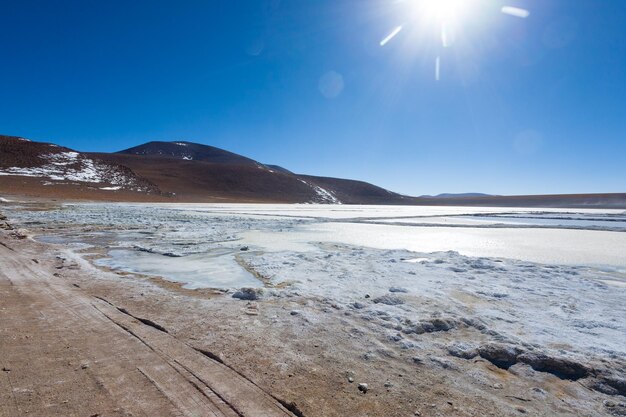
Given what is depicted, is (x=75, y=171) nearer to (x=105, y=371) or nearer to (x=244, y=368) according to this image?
(x=105, y=371)

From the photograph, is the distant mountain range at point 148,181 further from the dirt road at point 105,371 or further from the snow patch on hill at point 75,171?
the dirt road at point 105,371

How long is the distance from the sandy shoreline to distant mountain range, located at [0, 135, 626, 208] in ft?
182

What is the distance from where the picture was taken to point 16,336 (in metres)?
3.48

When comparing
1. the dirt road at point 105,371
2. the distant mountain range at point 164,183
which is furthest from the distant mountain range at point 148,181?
the dirt road at point 105,371

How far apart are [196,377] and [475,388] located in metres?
2.26

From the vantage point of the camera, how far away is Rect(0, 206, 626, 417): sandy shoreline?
2.56 metres

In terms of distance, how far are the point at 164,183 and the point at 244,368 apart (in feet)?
307

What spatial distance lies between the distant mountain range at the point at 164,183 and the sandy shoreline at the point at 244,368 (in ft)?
182

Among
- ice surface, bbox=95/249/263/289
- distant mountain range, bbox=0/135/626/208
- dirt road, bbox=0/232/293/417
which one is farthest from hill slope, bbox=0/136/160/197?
dirt road, bbox=0/232/293/417

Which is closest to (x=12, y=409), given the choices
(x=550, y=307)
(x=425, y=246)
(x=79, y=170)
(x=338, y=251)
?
(x=550, y=307)

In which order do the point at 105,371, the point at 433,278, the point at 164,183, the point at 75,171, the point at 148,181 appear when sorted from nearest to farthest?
the point at 105,371 → the point at 433,278 → the point at 75,171 → the point at 148,181 → the point at 164,183

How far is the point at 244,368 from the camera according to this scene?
3.08 metres

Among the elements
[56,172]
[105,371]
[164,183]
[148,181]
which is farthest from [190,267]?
[164,183]

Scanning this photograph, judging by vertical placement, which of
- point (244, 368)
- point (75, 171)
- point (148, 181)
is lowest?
point (244, 368)
